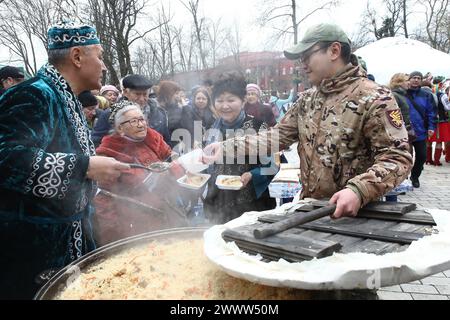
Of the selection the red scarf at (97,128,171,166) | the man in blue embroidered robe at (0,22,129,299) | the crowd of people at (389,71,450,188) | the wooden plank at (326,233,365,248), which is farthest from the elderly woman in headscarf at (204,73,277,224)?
the crowd of people at (389,71,450,188)

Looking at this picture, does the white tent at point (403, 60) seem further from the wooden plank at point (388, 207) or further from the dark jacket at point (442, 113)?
the wooden plank at point (388, 207)

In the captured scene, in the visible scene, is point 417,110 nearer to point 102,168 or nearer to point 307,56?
point 307,56

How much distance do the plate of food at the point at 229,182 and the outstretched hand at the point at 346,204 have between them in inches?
64.0

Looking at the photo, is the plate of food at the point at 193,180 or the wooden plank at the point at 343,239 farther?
the plate of food at the point at 193,180

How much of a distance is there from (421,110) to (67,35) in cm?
764

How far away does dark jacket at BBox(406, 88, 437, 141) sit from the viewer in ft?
24.8

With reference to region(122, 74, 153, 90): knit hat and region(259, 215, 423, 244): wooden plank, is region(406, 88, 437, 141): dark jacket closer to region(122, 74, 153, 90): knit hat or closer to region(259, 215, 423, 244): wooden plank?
region(122, 74, 153, 90): knit hat

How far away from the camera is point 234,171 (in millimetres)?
3623

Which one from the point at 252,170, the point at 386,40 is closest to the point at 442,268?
the point at 252,170

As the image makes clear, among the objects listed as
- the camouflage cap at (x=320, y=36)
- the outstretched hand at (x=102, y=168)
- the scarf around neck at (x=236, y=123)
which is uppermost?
the camouflage cap at (x=320, y=36)

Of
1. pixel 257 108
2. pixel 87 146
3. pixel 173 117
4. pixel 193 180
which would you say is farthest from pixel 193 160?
pixel 173 117

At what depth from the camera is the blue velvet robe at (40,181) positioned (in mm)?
1802

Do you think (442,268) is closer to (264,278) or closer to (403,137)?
(264,278)

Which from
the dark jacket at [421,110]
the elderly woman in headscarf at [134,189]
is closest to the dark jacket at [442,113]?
the dark jacket at [421,110]
